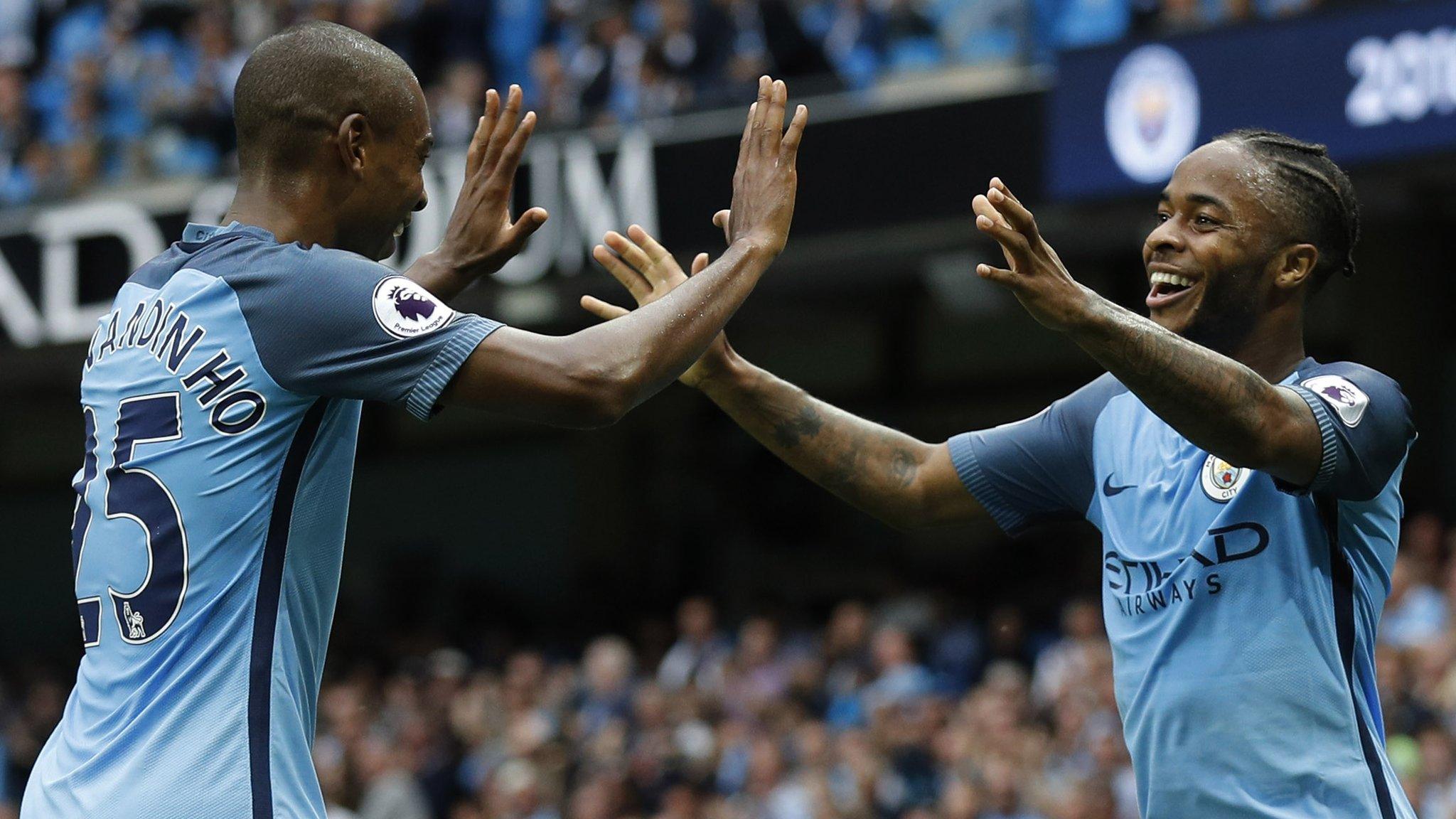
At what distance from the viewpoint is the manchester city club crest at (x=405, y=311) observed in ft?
11.0

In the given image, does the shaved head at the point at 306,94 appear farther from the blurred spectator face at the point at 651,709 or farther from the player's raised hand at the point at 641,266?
the blurred spectator face at the point at 651,709

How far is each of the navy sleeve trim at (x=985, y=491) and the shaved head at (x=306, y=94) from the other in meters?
1.69

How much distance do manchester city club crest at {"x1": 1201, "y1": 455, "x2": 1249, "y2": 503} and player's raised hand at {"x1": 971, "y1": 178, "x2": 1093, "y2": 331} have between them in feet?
1.83

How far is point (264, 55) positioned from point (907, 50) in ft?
33.6

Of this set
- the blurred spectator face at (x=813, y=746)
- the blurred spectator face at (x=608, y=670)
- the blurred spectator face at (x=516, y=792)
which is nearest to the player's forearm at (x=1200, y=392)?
the blurred spectator face at (x=813, y=746)

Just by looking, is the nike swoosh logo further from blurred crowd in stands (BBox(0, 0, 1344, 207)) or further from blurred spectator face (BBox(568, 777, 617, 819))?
blurred spectator face (BBox(568, 777, 617, 819))

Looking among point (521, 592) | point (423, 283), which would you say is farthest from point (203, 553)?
point (521, 592)

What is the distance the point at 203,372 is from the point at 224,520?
262 millimetres

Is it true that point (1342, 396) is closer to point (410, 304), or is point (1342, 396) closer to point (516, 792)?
point (410, 304)

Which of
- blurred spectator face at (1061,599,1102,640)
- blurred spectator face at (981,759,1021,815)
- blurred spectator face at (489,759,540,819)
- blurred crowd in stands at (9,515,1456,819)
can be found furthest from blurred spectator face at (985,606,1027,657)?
blurred spectator face at (489,759,540,819)

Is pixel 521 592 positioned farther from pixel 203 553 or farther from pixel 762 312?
pixel 203 553

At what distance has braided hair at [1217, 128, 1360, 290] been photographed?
408cm

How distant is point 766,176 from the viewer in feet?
13.3

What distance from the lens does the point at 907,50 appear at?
13.4 m
